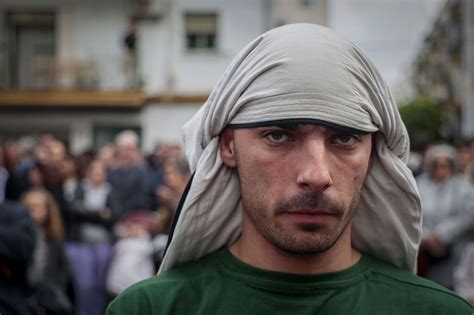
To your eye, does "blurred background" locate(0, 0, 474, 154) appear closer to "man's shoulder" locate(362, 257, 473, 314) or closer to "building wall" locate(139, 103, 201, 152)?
"building wall" locate(139, 103, 201, 152)

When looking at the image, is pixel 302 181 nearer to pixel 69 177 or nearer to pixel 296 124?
pixel 296 124

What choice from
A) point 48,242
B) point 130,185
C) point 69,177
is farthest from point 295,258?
point 69,177

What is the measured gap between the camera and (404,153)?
2498 millimetres

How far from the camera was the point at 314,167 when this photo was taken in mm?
2146

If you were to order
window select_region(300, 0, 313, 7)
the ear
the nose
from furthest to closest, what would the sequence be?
1. window select_region(300, 0, 313, 7)
2. the ear
3. the nose

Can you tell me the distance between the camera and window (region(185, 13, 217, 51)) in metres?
22.5

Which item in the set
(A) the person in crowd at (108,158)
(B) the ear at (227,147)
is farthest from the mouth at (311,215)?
(A) the person in crowd at (108,158)

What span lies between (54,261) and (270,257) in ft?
15.0

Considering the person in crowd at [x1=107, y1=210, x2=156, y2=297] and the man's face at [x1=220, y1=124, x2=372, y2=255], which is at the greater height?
the man's face at [x1=220, y1=124, x2=372, y2=255]

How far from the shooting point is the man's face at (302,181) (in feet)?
7.09

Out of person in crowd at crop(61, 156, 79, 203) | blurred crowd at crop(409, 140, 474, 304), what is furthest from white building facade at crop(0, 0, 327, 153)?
blurred crowd at crop(409, 140, 474, 304)

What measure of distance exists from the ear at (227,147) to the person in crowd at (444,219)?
4.74 m

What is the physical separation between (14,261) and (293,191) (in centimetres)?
301

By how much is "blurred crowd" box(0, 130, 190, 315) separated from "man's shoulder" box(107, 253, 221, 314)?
257cm
